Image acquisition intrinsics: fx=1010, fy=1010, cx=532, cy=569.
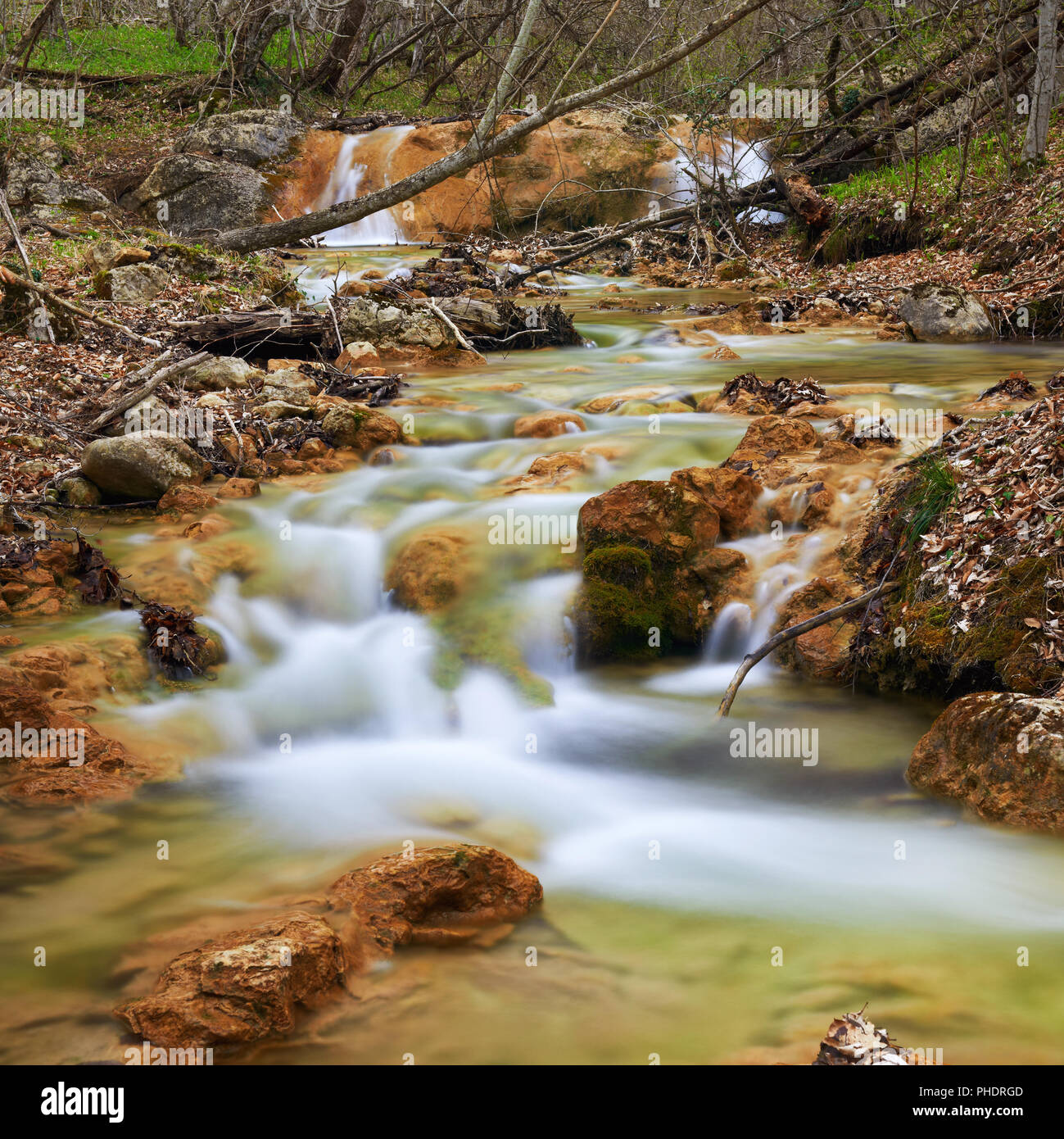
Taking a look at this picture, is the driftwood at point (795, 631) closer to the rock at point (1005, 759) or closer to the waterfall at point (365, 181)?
the rock at point (1005, 759)

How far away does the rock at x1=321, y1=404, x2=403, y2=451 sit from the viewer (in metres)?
8.25

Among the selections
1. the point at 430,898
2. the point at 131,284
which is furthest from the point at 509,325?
the point at 430,898

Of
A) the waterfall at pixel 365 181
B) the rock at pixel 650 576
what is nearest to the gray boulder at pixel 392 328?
the rock at pixel 650 576

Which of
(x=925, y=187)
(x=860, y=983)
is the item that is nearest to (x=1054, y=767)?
(x=860, y=983)

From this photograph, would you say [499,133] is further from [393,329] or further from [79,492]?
[79,492]

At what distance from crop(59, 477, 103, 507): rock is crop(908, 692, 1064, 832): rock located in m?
5.63

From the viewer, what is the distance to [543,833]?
170 inches

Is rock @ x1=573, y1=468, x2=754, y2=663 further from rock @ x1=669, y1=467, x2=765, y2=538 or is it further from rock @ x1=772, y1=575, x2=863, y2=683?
rock @ x1=772, y1=575, x2=863, y2=683

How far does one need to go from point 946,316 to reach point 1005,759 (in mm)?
8467

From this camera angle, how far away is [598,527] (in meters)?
6.03

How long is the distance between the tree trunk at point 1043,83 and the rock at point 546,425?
8.52 meters

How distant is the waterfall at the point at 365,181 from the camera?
1927cm

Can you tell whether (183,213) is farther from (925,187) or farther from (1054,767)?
(1054,767)
